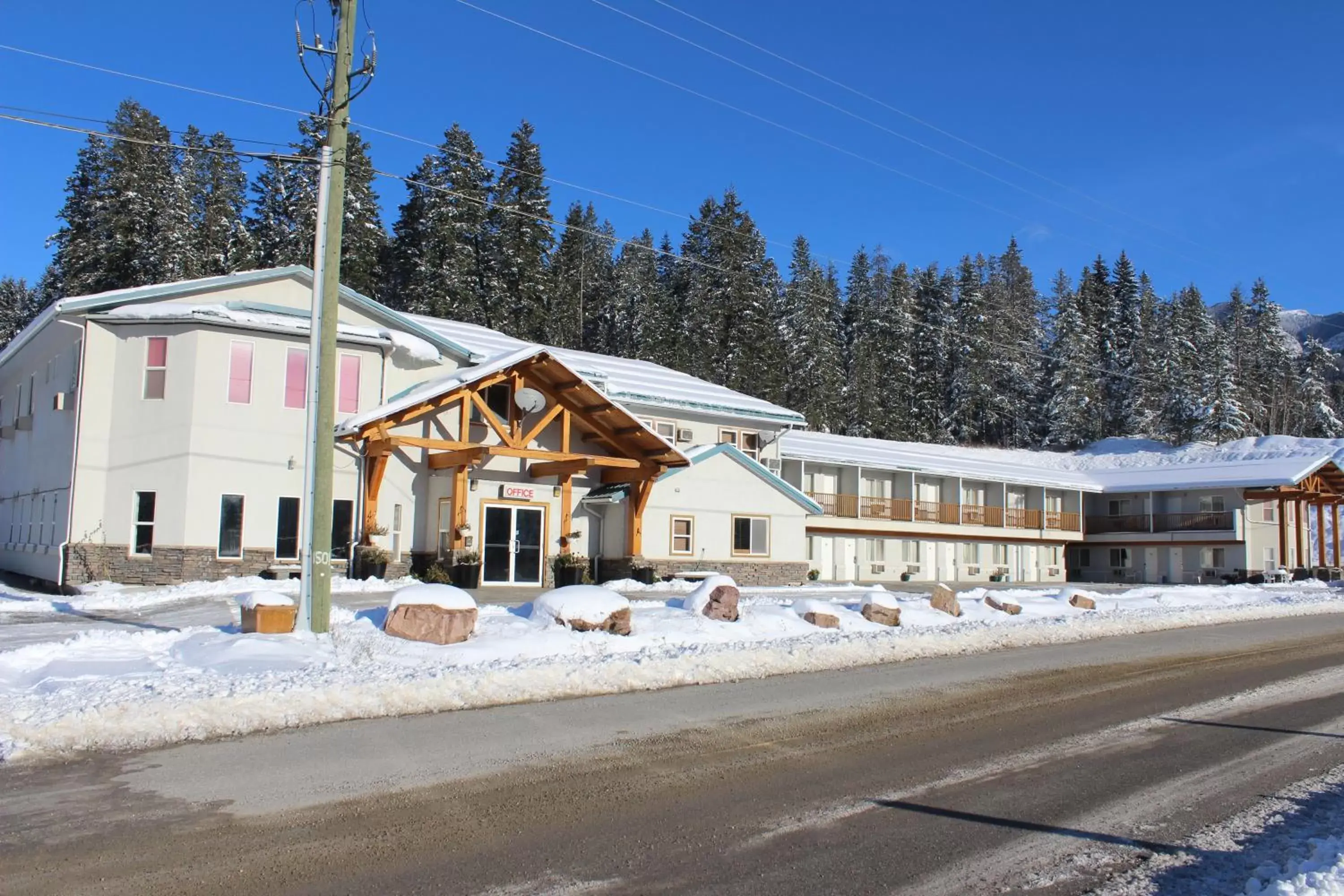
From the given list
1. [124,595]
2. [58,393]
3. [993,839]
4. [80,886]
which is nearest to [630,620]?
[993,839]

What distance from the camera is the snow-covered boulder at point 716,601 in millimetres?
16516

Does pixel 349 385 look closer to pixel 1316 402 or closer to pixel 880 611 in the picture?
pixel 880 611

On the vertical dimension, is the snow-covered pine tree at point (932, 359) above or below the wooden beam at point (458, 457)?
above

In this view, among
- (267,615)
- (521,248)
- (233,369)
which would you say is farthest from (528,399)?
(521,248)

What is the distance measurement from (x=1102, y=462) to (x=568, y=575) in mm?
59291

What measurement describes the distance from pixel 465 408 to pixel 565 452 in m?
2.79

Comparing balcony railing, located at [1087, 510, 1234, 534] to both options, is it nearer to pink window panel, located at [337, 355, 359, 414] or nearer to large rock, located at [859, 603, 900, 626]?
large rock, located at [859, 603, 900, 626]

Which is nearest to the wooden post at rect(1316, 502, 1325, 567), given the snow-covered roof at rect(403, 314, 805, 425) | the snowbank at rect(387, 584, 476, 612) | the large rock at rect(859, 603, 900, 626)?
the snow-covered roof at rect(403, 314, 805, 425)

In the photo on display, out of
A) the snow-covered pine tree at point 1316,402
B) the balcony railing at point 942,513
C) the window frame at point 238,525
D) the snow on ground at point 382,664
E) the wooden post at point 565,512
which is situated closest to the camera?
the snow on ground at point 382,664

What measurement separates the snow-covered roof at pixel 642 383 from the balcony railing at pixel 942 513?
5.79m

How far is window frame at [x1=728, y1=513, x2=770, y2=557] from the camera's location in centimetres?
3188

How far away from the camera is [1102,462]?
248ft

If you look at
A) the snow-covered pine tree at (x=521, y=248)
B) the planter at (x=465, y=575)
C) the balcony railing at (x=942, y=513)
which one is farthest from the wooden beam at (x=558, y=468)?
the snow-covered pine tree at (x=521, y=248)

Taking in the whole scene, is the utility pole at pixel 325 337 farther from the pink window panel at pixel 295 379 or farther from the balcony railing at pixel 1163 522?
the balcony railing at pixel 1163 522
